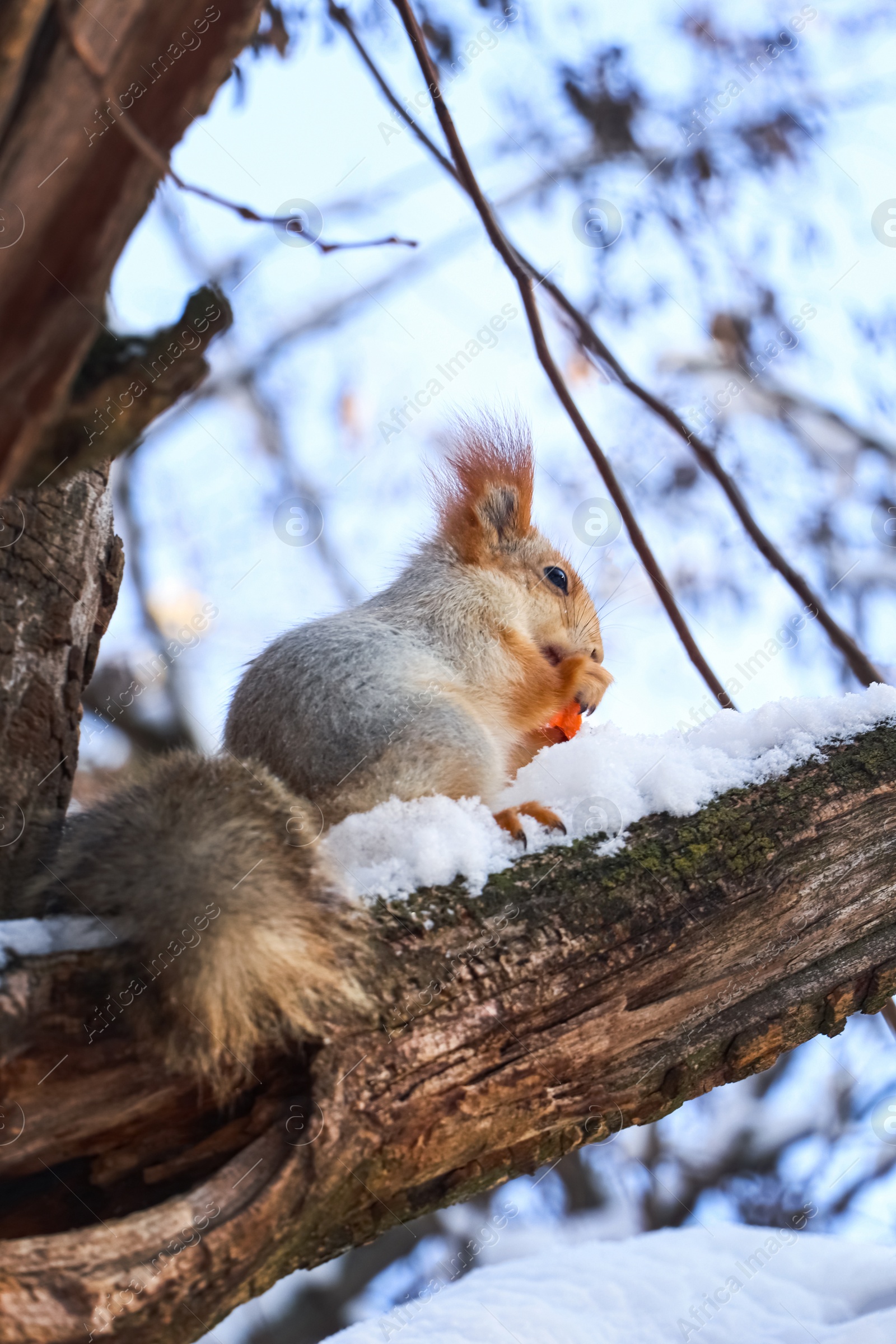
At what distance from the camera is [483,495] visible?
2.33 meters

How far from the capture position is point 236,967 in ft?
3.51

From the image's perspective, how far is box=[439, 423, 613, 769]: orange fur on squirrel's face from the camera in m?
2.02

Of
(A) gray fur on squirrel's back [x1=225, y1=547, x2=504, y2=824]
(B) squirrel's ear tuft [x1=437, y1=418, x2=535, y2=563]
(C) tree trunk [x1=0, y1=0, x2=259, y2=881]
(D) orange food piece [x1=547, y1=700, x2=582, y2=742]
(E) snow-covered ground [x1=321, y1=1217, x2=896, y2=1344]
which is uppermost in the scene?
(B) squirrel's ear tuft [x1=437, y1=418, x2=535, y2=563]

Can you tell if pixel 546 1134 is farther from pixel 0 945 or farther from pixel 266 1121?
pixel 0 945

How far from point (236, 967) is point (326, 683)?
701 millimetres

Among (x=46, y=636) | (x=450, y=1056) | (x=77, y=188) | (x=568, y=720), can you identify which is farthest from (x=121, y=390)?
(x=568, y=720)

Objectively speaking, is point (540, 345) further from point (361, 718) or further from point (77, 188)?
point (77, 188)

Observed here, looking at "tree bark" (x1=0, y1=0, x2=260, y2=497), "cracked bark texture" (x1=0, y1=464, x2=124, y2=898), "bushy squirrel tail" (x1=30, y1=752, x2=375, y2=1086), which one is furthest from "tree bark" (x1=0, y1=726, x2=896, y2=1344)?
"tree bark" (x1=0, y1=0, x2=260, y2=497)

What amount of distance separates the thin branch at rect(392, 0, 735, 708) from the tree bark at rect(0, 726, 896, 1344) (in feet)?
1.06

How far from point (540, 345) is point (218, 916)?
103 cm

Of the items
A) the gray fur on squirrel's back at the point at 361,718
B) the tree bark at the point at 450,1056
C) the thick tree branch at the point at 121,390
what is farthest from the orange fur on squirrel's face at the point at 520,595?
the thick tree branch at the point at 121,390

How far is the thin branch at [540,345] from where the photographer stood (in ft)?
4.77

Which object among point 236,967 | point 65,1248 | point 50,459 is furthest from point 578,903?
point 50,459

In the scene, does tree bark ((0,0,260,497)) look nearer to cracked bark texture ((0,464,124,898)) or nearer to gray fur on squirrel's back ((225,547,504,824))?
cracked bark texture ((0,464,124,898))
